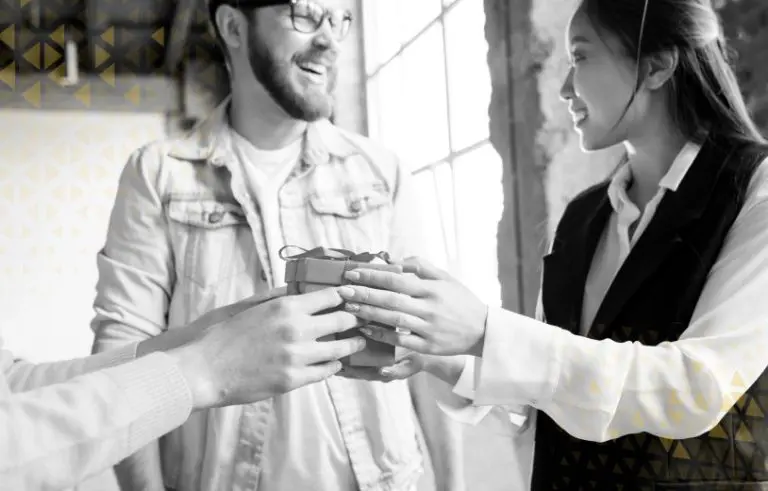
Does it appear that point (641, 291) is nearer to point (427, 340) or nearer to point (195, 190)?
point (427, 340)

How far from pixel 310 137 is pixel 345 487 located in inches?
16.8

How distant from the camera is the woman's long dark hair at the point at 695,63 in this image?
0.94 metres

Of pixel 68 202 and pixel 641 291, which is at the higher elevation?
pixel 68 202

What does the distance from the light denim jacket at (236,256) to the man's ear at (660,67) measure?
313 mm

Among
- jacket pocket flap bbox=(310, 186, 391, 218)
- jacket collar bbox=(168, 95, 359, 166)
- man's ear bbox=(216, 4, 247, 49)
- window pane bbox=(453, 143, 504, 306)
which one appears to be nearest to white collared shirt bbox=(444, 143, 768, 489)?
window pane bbox=(453, 143, 504, 306)

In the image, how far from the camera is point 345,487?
3.14 feet

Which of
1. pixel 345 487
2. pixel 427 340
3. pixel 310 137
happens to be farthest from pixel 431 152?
pixel 345 487

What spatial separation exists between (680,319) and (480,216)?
0.27 metres

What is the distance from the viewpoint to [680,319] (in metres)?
0.92

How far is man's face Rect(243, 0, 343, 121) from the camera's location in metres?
0.96

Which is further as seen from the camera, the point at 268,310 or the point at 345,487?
the point at 345,487

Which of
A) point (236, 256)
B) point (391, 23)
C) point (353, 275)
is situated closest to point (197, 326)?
point (236, 256)

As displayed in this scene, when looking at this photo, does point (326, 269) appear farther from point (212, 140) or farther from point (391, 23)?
point (391, 23)

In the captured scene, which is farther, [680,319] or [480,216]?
[480,216]
